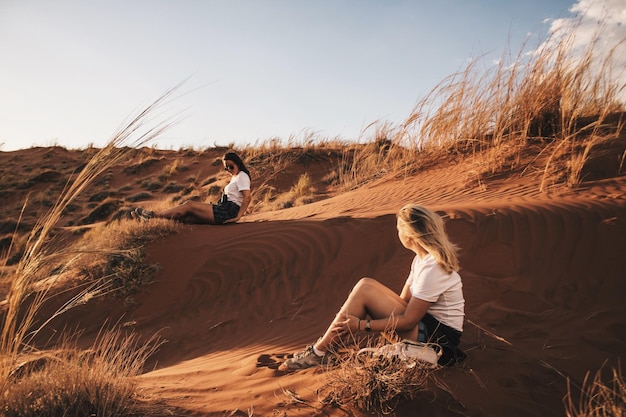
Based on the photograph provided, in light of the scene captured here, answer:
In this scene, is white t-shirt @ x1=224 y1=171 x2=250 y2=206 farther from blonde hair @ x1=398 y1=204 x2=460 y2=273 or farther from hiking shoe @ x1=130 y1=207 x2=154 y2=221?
blonde hair @ x1=398 y1=204 x2=460 y2=273

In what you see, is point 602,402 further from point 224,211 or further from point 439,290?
point 224,211

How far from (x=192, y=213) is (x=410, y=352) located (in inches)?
222

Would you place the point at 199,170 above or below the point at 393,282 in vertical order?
above

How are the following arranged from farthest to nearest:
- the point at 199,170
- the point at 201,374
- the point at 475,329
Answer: the point at 199,170, the point at 475,329, the point at 201,374

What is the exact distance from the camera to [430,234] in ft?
10.5

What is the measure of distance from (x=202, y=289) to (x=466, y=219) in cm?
384

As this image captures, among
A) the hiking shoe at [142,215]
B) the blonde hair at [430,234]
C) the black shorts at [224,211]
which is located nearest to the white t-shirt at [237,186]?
the black shorts at [224,211]

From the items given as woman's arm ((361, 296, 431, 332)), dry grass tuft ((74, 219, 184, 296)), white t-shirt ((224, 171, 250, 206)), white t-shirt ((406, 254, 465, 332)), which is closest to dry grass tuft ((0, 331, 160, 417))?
woman's arm ((361, 296, 431, 332))

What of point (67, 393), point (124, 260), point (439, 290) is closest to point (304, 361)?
point (439, 290)

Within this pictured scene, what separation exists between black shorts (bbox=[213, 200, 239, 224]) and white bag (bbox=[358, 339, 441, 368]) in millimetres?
5393

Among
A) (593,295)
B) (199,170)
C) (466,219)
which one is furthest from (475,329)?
(199,170)

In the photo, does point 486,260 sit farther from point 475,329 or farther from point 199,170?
point 199,170

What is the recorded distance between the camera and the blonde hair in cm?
313

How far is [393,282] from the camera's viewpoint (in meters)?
5.52
